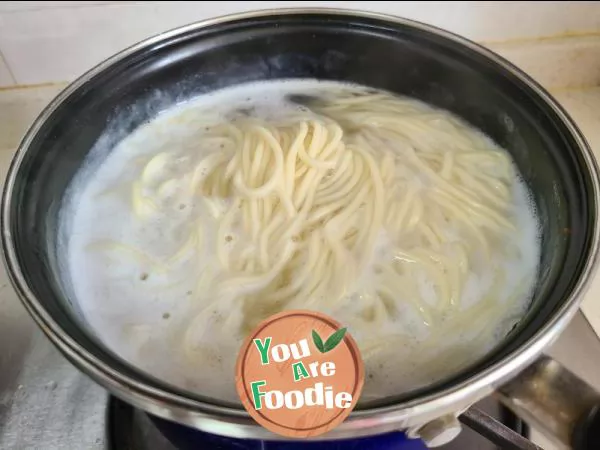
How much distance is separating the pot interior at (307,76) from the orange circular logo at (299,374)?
176mm

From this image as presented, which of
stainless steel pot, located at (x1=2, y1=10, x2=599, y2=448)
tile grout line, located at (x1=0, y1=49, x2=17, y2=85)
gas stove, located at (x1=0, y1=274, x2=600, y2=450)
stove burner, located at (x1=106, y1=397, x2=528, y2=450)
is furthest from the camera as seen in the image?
tile grout line, located at (x1=0, y1=49, x2=17, y2=85)

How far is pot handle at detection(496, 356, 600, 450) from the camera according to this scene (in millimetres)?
743

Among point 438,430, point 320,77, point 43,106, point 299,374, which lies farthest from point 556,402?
point 43,106

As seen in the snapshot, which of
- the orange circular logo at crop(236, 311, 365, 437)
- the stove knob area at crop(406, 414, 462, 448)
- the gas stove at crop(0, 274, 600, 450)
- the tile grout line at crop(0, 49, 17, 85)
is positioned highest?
the tile grout line at crop(0, 49, 17, 85)

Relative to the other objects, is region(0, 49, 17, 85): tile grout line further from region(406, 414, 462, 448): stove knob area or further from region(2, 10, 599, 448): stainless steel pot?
region(406, 414, 462, 448): stove knob area

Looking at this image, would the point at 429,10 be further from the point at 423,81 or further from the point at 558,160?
the point at 558,160

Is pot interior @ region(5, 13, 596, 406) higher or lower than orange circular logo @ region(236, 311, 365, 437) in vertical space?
higher

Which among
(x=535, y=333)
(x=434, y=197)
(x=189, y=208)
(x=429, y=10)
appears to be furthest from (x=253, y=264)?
(x=429, y=10)

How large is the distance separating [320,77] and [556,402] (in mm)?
722

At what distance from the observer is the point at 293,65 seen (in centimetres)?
124

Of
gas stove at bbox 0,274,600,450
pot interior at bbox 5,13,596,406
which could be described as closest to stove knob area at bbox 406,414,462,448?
pot interior at bbox 5,13,596,406

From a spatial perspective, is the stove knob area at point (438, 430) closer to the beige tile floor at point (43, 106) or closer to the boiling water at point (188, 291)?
the boiling water at point (188, 291)

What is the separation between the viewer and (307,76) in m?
1.26

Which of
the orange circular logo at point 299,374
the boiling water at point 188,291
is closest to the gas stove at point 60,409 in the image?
the boiling water at point 188,291
